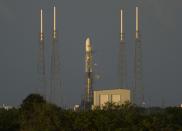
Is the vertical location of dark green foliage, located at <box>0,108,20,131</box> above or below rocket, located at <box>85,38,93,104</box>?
below

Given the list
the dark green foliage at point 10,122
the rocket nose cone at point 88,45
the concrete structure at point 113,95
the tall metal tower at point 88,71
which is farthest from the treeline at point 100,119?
the rocket nose cone at point 88,45

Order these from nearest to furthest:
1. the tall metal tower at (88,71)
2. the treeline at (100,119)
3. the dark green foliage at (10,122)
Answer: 1. the treeline at (100,119)
2. the dark green foliage at (10,122)
3. the tall metal tower at (88,71)

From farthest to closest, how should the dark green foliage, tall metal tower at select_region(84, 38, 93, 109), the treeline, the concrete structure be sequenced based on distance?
tall metal tower at select_region(84, 38, 93, 109)
the dark green foliage
the concrete structure
the treeline

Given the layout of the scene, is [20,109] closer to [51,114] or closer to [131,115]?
[51,114]

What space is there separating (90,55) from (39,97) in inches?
676

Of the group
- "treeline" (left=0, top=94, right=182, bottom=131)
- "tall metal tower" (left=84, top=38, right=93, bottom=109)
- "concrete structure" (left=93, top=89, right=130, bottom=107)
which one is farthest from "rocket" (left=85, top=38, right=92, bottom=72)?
"treeline" (left=0, top=94, right=182, bottom=131)

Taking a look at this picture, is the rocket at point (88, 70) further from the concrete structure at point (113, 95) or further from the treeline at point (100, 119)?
the treeline at point (100, 119)

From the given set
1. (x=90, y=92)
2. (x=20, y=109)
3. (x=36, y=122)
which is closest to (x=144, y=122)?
(x=36, y=122)

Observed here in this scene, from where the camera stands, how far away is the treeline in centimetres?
4894

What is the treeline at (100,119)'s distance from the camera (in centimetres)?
4894

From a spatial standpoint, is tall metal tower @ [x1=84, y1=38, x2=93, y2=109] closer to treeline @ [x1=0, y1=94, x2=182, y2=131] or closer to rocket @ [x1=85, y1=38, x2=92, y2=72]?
rocket @ [x1=85, y1=38, x2=92, y2=72]

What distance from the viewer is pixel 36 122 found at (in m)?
60.1

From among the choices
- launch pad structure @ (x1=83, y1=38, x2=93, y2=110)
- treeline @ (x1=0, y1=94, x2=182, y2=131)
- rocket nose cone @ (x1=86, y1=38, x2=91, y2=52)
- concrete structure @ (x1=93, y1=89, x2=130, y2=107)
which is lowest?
treeline @ (x1=0, y1=94, x2=182, y2=131)

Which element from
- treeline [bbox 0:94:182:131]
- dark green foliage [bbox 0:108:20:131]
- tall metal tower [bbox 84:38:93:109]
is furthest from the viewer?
Result: tall metal tower [bbox 84:38:93:109]
